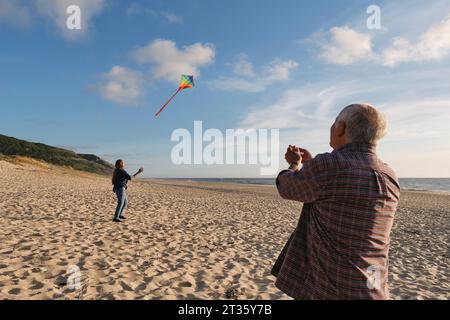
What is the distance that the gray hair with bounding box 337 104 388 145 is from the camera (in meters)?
1.98

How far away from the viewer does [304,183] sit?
6.28 ft

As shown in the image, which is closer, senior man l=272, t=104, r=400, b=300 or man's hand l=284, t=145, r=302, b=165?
senior man l=272, t=104, r=400, b=300

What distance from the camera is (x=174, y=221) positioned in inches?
480

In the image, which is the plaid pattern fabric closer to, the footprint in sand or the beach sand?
the beach sand

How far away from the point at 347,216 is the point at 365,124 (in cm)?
59

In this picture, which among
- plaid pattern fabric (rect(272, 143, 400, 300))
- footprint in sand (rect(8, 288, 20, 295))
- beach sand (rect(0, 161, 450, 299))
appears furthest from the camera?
beach sand (rect(0, 161, 450, 299))

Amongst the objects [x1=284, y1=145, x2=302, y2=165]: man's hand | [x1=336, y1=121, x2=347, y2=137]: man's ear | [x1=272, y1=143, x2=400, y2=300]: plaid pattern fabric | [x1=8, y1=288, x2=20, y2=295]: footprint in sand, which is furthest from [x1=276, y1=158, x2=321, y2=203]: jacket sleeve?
[x1=8, y1=288, x2=20, y2=295]: footprint in sand

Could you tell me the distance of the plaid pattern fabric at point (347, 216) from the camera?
189cm

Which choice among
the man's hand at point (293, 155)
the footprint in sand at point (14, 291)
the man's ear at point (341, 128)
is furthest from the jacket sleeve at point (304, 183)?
the footprint in sand at point (14, 291)

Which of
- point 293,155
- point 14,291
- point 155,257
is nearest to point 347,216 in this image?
Result: point 293,155
